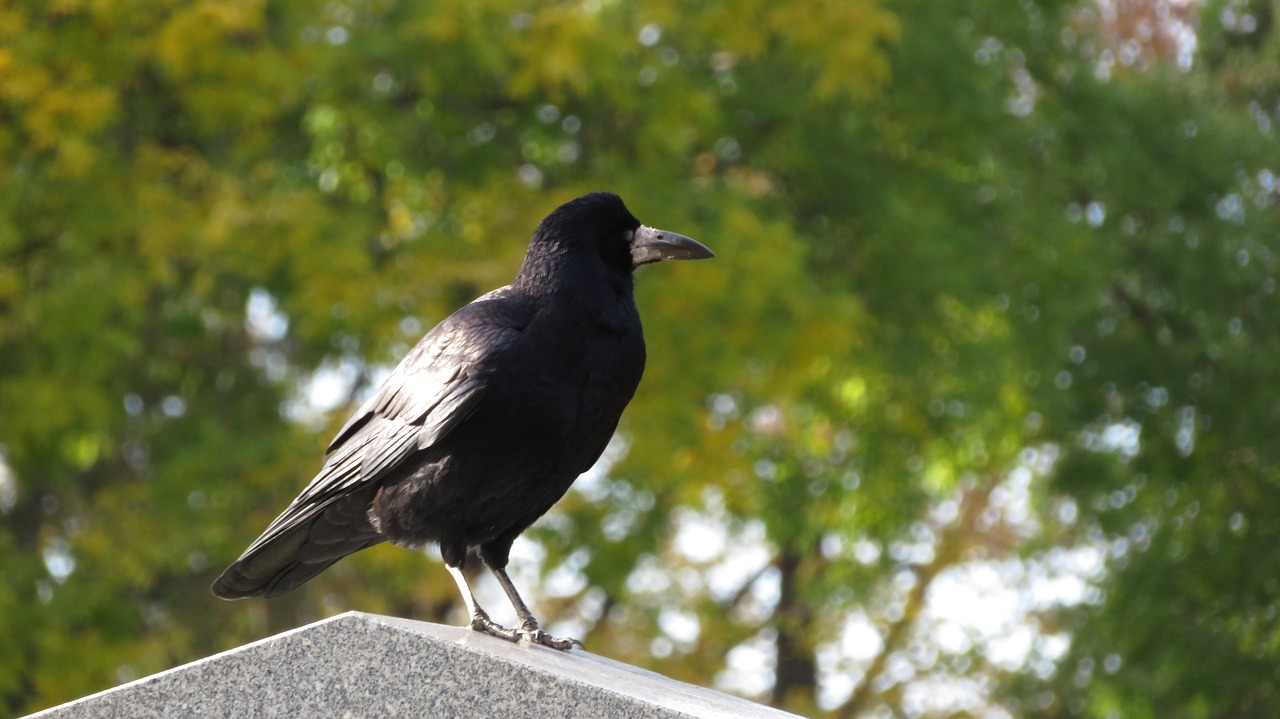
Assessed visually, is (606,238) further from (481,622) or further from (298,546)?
(298,546)

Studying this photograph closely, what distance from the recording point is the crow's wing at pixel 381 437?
4.93 m

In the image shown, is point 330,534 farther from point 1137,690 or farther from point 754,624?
point 754,624

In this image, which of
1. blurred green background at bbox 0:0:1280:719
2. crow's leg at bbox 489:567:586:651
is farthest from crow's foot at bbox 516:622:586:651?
blurred green background at bbox 0:0:1280:719

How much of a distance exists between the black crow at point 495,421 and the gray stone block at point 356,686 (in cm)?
61

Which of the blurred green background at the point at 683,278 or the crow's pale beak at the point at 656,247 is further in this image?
the blurred green background at the point at 683,278

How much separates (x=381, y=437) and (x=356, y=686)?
1041 mm

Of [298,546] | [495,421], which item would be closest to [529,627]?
[495,421]

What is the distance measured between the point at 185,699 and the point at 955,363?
9907 mm

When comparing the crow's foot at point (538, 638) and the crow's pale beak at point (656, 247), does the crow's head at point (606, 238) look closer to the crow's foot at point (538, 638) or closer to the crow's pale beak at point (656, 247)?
the crow's pale beak at point (656, 247)

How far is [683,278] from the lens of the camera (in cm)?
1105

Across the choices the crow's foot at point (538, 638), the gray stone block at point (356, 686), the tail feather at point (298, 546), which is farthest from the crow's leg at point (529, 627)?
the gray stone block at point (356, 686)

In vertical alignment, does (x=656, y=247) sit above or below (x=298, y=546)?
above

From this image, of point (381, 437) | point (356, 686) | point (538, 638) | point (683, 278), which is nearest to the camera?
point (356, 686)

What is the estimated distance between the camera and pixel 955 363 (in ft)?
44.4
